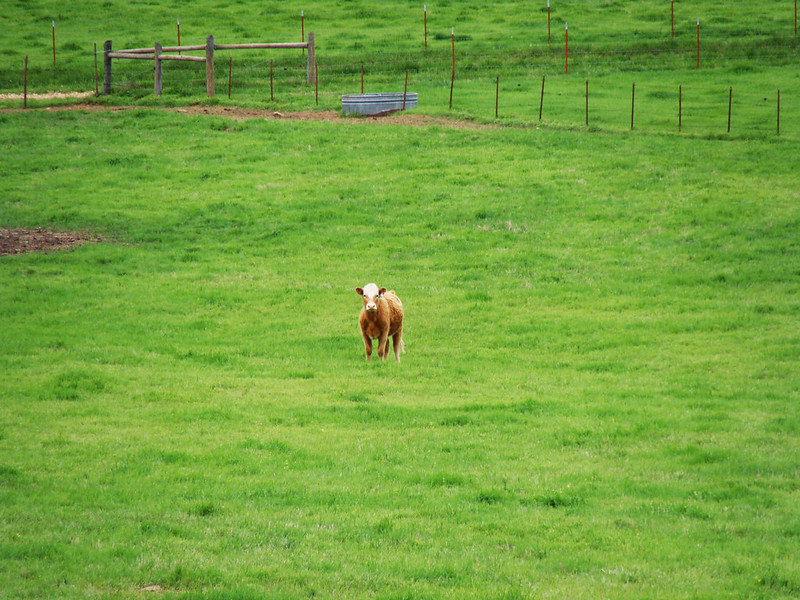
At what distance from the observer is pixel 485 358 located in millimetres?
18578

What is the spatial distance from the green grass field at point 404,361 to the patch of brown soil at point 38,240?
520mm

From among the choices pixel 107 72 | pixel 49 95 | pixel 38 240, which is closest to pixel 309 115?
pixel 107 72

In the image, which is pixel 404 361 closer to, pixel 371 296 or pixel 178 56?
pixel 371 296

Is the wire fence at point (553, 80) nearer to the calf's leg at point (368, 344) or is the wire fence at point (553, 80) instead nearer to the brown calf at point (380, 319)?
the brown calf at point (380, 319)

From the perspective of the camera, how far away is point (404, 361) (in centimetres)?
1845

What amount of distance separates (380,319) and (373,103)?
23.7 m

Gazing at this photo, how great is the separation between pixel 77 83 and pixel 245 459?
41.3m

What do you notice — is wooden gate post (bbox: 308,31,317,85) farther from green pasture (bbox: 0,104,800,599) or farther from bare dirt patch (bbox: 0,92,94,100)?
bare dirt patch (bbox: 0,92,94,100)

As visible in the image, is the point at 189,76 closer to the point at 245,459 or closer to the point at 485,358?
the point at 485,358

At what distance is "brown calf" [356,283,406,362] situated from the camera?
701 inches

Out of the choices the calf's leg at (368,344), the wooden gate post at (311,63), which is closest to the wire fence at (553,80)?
the wooden gate post at (311,63)

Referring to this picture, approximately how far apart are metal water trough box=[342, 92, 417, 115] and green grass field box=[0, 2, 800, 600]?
163 cm

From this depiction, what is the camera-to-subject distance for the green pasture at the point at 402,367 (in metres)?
9.39

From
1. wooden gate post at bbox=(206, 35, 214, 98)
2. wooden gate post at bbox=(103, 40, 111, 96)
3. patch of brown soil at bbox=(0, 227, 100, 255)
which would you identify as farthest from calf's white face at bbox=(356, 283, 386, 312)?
wooden gate post at bbox=(103, 40, 111, 96)
